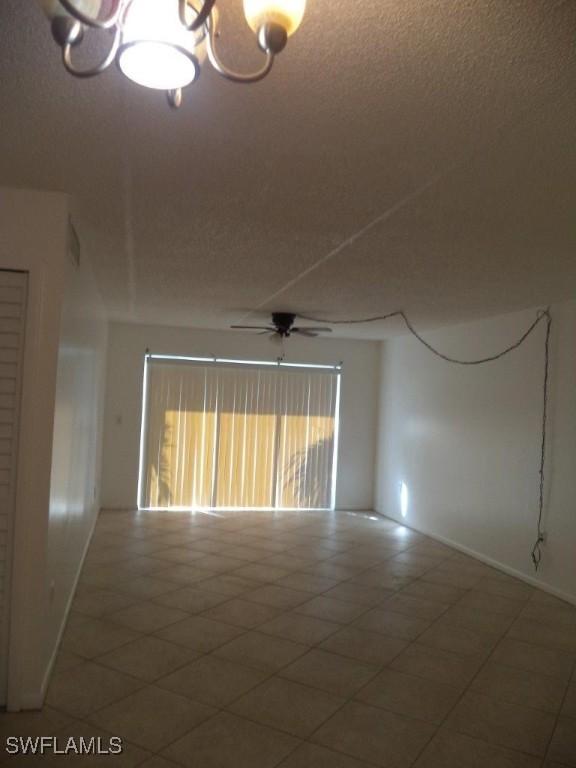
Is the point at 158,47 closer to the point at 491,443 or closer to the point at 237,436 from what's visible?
the point at 491,443

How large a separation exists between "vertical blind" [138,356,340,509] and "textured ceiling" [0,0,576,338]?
384 centimetres

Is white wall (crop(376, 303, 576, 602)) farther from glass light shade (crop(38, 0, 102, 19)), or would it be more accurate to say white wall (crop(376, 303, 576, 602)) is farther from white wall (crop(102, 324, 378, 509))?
glass light shade (crop(38, 0, 102, 19))

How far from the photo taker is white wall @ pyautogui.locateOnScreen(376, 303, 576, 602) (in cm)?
466

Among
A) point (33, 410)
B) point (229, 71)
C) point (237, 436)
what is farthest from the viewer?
point (237, 436)

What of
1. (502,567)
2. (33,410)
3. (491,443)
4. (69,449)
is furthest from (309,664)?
(491,443)

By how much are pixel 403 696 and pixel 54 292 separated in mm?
2681

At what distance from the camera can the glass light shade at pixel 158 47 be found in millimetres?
1011

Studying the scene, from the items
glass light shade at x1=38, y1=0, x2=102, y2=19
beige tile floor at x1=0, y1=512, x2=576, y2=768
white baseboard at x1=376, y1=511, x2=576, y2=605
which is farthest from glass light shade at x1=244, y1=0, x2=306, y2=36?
Answer: white baseboard at x1=376, y1=511, x2=576, y2=605

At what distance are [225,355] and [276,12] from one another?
6881 millimetres

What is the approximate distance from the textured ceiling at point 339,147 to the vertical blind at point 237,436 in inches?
151

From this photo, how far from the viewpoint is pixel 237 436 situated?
7.82m

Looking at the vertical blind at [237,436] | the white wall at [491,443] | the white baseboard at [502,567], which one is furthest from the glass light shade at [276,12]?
the vertical blind at [237,436]

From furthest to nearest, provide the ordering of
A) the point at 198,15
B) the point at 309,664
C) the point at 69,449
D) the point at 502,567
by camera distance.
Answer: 1. the point at 502,567
2. the point at 69,449
3. the point at 309,664
4. the point at 198,15

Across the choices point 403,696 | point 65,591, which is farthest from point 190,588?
point 403,696
